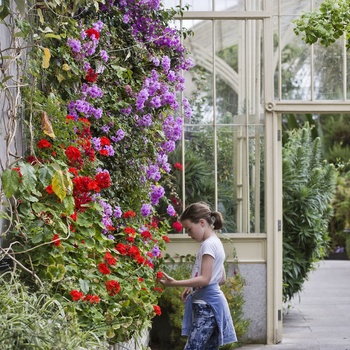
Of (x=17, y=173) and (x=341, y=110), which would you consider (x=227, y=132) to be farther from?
(x=17, y=173)

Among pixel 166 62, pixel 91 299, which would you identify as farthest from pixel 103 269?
pixel 166 62

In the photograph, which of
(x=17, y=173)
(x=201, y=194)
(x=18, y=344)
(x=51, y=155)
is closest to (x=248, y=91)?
(x=201, y=194)

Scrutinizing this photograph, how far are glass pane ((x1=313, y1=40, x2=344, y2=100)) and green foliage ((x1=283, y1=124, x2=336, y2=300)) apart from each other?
172 centimetres

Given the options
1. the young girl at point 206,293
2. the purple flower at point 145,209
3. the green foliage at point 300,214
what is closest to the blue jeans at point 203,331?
the young girl at point 206,293

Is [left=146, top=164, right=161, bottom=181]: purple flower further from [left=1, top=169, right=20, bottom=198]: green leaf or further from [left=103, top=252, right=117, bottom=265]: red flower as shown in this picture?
[left=1, top=169, right=20, bottom=198]: green leaf

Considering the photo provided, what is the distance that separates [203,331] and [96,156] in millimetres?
1596

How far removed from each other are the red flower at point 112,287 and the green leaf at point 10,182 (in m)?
1.30

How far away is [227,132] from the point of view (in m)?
10.7

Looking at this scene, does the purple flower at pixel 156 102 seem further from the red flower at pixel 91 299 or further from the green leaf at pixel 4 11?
the green leaf at pixel 4 11

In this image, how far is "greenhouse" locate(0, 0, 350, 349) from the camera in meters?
5.79

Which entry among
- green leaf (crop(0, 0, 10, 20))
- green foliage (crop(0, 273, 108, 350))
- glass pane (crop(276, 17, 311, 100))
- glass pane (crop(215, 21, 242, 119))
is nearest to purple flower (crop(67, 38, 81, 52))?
green leaf (crop(0, 0, 10, 20))

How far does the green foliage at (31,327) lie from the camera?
4.07m

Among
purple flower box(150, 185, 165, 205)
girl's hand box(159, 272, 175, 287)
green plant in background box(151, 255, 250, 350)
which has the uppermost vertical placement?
purple flower box(150, 185, 165, 205)

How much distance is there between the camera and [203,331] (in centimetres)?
702
